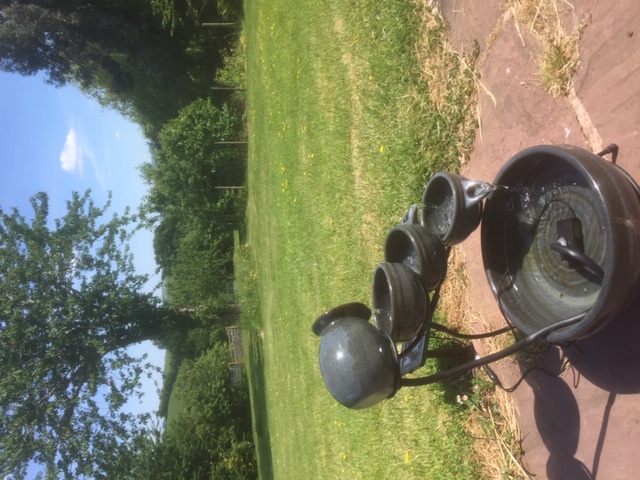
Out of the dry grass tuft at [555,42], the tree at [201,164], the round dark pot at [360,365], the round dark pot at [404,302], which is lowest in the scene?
the round dark pot at [360,365]

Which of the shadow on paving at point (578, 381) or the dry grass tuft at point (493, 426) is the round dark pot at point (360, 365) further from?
the dry grass tuft at point (493, 426)

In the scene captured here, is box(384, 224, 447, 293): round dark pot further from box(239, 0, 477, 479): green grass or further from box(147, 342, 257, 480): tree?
box(147, 342, 257, 480): tree

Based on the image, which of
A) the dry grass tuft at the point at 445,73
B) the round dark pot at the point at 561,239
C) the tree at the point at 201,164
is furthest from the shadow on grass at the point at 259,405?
the round dark pot at the point at 561,239

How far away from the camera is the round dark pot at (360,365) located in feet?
9.41

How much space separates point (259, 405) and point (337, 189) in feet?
23.2

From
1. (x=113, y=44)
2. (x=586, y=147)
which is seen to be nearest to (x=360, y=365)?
(x=586, y=147)

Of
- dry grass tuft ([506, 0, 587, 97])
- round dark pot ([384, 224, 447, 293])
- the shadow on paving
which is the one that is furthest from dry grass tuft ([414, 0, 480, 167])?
the shadow on paving

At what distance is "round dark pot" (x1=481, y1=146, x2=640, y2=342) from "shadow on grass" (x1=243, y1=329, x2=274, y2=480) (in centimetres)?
903

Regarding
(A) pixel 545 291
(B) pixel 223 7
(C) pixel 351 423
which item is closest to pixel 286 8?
(B) pixel 223 7

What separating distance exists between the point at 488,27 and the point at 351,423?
4.45m

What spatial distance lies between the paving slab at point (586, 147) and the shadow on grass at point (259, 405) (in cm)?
843

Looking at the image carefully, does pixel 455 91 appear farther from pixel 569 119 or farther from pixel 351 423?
pixel 351 423

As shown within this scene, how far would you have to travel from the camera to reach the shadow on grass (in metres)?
11.3

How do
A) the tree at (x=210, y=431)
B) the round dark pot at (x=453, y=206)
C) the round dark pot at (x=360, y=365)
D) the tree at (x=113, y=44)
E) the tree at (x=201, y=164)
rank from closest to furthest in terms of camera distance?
the round dark pot at (x=360, y=365) → the round dark pot at (x=453, y=206) → the tree at (x=210, y=431) → the tree at (x=201, y=164) → the tree at (x=113, y=44)
